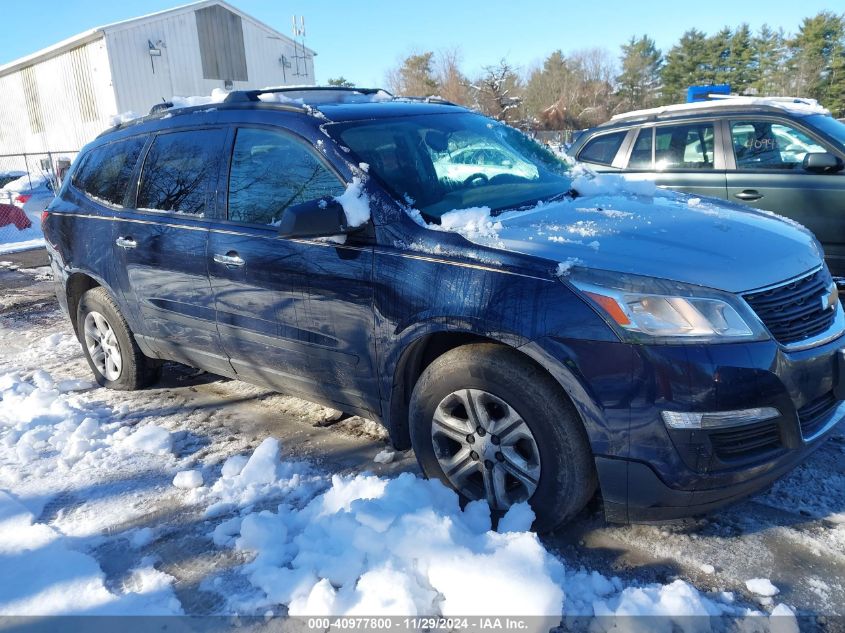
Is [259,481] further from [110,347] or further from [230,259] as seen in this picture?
[110,347]

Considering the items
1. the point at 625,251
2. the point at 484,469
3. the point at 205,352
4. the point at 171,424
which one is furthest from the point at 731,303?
the point at 171,424

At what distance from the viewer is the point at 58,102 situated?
28766 mm

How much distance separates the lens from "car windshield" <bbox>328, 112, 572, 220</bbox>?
3111 millimetres

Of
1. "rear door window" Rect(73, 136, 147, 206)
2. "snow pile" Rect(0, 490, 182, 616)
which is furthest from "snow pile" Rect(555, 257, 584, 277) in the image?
"rear door window" Rect(73, 136, 147, 206)

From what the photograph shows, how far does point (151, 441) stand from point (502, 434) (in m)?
2.23

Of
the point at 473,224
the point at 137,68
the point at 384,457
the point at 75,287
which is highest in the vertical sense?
the point at 137,68

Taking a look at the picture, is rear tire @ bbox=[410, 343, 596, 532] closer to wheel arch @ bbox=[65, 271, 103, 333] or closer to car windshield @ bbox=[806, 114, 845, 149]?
wheel arch @ bbox=[65, 271, 103, 333]

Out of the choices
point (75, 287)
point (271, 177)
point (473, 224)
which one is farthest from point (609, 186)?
point (75, 287)

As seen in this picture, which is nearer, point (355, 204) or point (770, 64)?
point (355, 204)

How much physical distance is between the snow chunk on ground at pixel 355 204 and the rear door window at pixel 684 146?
444cm

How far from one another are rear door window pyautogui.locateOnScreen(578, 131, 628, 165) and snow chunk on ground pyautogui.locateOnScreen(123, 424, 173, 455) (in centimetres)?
508

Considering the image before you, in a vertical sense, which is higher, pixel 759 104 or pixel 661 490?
pixel 759 104

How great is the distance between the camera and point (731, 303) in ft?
7.63

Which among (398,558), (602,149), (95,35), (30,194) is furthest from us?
(95,35)
